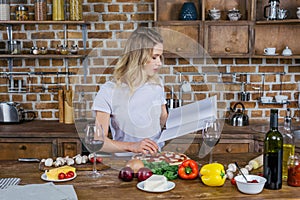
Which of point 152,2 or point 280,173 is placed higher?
point 152,2

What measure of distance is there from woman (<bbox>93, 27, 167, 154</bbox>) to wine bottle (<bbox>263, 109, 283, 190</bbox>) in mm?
795

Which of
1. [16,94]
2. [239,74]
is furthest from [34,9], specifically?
[239,74]

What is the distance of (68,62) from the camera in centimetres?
361

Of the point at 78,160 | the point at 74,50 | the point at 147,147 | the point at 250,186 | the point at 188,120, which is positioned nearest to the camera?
the point at 250,186

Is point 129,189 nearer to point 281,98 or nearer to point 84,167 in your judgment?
point 84,167

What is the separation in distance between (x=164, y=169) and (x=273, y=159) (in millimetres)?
463

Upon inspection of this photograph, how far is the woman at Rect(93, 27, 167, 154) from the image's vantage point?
2.34 metres

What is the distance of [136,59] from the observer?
2.39m

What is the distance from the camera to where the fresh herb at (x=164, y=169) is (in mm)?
1769

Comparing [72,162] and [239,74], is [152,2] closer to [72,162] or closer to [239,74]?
[239,74]

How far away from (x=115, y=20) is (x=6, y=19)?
→ 89 centimetres

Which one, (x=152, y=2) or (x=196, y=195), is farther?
(x=152, y=2)

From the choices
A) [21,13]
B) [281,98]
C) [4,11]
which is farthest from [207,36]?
[4,11]

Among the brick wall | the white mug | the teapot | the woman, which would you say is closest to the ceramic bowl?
the brick wall
